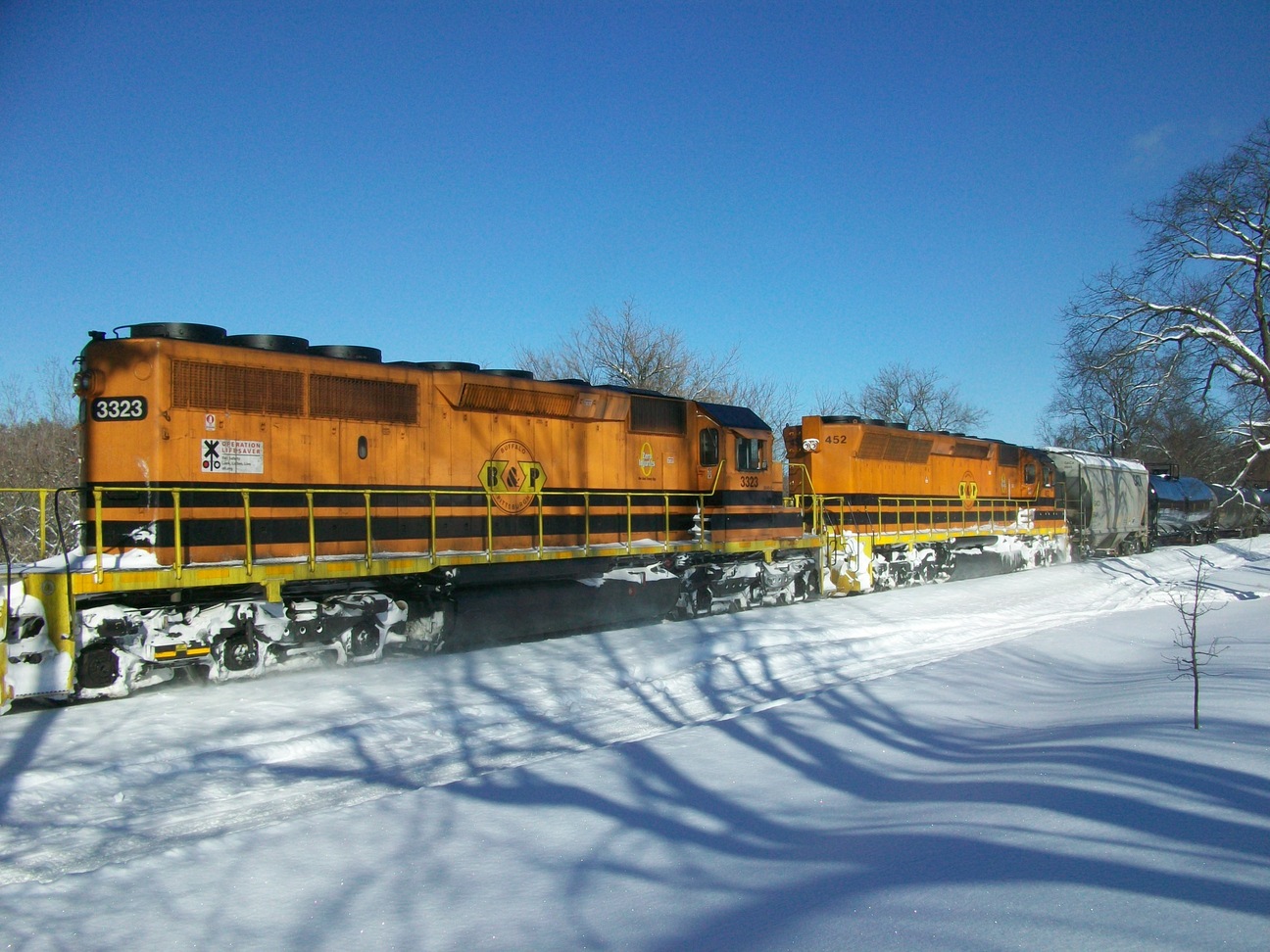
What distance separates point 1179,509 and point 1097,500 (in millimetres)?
11828

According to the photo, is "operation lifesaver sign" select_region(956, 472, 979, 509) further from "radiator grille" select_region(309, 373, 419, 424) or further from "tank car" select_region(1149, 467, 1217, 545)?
"radiator grille" select_region(309, 373, 419, 424)

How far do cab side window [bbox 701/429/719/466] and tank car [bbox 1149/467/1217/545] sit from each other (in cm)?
2702

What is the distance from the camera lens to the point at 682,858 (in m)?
4.67

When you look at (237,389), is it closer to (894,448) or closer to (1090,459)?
(894,448)

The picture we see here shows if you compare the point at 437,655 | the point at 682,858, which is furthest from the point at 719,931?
the point at 437,655

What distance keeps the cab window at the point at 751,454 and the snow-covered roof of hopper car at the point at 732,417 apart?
0.24 meters

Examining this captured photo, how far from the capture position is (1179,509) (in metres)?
37.9

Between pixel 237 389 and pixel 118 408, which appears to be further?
pixel 237 389

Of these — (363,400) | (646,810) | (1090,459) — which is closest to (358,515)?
(363,400)

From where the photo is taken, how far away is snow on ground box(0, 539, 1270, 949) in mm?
3770

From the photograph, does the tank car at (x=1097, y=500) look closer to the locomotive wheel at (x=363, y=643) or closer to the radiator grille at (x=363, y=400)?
the radiator grille at (x=363, y=400)

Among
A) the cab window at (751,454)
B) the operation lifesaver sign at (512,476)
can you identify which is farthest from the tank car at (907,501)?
the operation lifesaver sign at (512,476)

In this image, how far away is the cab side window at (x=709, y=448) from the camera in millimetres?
14992

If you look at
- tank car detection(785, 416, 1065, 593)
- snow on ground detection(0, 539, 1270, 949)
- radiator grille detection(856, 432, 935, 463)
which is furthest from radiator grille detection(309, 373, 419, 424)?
radiator grille detection(856, 432, 935, 463)
